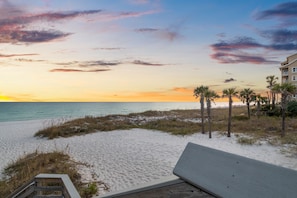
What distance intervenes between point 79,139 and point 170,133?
7.01 metres

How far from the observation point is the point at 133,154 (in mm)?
12078

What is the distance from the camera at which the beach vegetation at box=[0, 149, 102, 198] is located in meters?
6.76

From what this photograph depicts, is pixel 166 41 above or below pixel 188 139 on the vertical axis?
above

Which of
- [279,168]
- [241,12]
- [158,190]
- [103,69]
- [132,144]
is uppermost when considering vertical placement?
[241,12]

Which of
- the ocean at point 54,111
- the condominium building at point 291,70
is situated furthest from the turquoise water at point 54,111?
the condominium building at point 291,70

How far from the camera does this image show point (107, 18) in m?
13.8

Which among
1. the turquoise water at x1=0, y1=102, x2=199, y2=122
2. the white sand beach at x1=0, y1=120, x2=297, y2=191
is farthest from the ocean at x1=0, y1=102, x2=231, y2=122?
the white sand beach at x1=0, y1=120, x2=297, y2=191

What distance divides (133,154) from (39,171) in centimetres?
502

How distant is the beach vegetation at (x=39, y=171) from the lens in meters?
6.76

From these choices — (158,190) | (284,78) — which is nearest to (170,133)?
(158,190)

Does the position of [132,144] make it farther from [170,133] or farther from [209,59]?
[209,59]

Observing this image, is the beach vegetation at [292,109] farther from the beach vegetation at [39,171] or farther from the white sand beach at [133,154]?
the beach vegetation at [39,171]

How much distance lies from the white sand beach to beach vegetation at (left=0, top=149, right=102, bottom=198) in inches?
27.3

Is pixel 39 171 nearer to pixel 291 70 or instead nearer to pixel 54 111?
pixel 291 70
